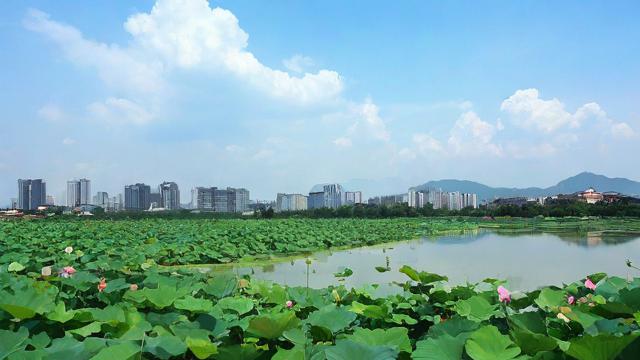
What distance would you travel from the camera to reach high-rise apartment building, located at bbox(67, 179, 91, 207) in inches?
2426

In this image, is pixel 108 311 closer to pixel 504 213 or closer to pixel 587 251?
pixel 587 251

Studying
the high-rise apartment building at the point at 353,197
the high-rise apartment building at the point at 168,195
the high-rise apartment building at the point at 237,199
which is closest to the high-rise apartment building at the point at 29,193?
the high-rise apartment building at the point at 168,195

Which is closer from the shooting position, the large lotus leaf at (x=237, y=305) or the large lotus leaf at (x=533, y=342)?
the large lotus leaf at (x=533, y=342)

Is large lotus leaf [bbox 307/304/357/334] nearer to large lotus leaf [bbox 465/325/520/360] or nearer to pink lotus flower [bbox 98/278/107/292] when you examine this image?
large lotus leaf [bbox 465/325/520/360]

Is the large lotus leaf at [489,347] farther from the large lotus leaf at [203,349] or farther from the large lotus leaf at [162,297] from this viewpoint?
the large lotus leaf at [162,297]

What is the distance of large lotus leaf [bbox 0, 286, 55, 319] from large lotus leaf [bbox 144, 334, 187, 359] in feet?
1.66

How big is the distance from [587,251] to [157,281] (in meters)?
13.6

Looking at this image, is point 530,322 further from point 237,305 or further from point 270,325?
point 237,305

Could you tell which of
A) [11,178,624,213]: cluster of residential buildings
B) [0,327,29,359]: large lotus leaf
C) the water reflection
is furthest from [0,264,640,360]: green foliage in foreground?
[11,178,624,213]: cluster of residential buildings

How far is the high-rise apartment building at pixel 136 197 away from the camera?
61.4m

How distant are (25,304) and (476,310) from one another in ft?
4.61

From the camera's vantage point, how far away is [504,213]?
43.0 m

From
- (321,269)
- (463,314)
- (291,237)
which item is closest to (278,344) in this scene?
(463,314)

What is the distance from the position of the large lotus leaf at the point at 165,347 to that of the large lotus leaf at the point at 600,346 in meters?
0.84
